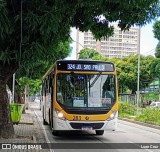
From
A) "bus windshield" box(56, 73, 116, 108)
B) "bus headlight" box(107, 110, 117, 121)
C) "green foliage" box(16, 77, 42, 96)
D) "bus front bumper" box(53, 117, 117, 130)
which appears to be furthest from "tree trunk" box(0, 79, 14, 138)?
"green foliage" box(16, 77, 42, 96)

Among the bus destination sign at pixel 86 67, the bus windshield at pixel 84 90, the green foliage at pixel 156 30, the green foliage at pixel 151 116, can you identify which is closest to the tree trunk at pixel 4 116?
the bus windshield at pixel 84 90

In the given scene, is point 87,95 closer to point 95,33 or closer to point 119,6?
point 95,33

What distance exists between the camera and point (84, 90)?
1609cm

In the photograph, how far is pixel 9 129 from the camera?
563 inches

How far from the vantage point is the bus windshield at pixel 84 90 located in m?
16.0

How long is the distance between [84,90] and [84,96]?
25cm

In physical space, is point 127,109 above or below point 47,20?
below

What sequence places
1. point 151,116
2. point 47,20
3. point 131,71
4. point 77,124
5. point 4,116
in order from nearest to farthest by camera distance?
point 47,20
point 4,116
point 77,124
point 151,116
point 131,71

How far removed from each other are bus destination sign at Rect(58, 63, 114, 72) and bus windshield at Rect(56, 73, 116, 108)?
9.8 inches

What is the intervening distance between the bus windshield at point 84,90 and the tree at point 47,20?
3.30 meters

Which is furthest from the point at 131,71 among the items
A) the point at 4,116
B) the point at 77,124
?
the point at 4,116

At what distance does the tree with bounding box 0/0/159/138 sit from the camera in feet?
32.7

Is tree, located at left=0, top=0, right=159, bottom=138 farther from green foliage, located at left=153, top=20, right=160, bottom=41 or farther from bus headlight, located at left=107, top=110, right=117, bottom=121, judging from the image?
green foliage, located at left=153, top=20, right=160, bottom=41

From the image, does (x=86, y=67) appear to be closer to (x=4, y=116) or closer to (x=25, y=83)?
(x=4, y=116)
